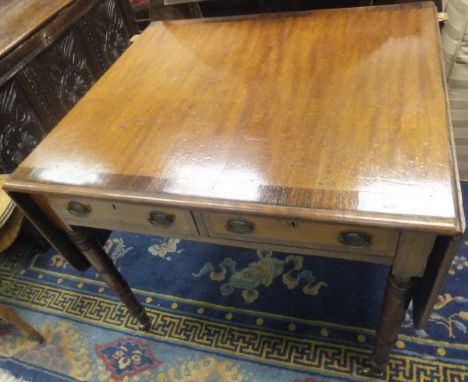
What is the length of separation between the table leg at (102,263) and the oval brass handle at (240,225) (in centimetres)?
45

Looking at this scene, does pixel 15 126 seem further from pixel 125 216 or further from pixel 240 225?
pixel 240 225

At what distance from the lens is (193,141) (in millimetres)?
870

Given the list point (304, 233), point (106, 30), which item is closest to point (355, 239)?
point (304, 233)

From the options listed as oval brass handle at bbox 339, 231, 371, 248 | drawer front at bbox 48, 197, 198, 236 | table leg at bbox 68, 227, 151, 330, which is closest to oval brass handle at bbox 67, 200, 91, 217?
drawer front at bbox 48, 197, 198, 236

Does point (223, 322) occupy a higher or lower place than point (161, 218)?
lower

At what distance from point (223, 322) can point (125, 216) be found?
64cm

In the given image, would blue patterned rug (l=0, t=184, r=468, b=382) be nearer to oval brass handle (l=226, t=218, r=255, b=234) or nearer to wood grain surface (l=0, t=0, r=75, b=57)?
oval brass handle (l=226, t=218, r=255, b=234)

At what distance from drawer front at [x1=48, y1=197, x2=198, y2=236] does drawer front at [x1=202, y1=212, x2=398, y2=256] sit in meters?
0.06

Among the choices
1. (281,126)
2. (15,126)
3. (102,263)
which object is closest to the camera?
(281,126)

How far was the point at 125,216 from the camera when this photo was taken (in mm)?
896

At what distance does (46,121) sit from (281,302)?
123 centimetres

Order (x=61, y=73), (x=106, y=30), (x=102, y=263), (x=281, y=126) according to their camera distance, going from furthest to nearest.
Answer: (x=106, y=30), (x=61, y=73), (x=102, y=263), (x=281, y=126)

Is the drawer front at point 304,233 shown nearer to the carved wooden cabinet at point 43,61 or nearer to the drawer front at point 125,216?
the drawer front at point 125,216

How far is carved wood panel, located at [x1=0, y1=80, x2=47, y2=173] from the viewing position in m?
1.43
